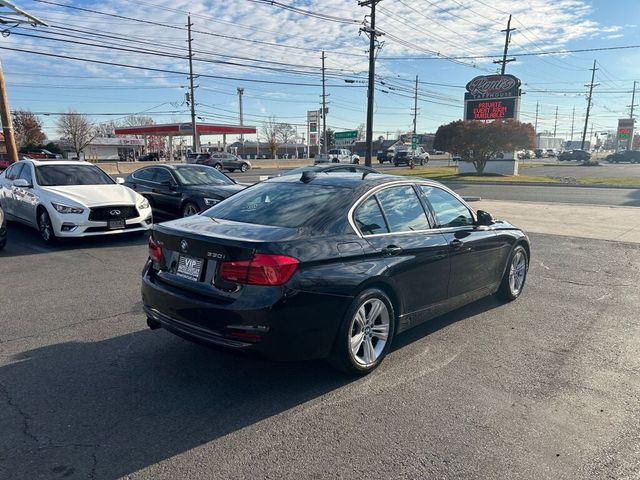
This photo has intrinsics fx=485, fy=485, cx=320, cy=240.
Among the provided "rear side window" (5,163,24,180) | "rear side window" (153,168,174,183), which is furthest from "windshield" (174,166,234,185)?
"rear side window" (5,163,24,180)

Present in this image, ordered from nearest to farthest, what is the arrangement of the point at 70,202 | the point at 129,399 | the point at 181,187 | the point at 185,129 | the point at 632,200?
1. the point at 129,399
2. the point at 70,202
3. the point at 181,187
4. the point at 632,200
5. the point at 185,129

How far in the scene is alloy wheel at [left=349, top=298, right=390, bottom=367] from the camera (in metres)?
3.72

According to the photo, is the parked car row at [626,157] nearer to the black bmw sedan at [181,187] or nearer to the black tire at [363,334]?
the black bmw sedan at [181,187]

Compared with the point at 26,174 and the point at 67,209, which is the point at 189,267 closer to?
the point at 67,209

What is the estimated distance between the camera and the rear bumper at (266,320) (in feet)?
10.6

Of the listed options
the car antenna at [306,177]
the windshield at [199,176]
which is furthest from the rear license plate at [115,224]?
the car antenna at [306,177]

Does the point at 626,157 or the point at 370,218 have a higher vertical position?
the point at 370,218

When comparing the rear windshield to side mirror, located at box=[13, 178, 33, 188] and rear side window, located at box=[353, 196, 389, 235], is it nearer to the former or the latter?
rear side window, located at box=[353, 196, 389, 235]

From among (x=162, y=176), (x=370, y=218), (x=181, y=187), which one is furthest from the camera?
(x=162, y=176)

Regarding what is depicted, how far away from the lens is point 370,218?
4051 mm

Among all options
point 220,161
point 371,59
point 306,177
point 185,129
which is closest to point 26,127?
point 185,129

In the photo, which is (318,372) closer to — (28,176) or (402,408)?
(402,408)

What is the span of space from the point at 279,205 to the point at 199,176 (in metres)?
7.64

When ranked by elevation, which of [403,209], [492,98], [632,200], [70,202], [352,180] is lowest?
[632,200]
